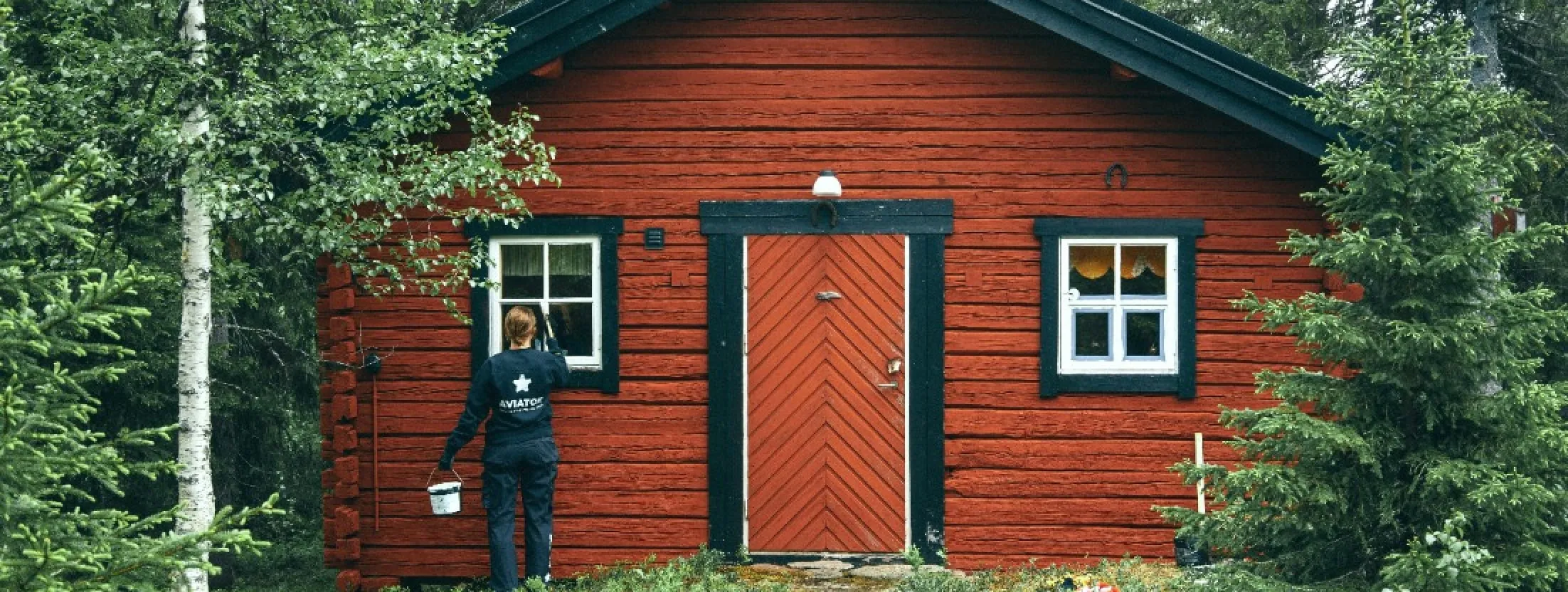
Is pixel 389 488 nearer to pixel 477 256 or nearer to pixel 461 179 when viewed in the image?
pixel 477 256

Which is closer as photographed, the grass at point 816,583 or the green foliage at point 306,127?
the green foliage at point 306,127

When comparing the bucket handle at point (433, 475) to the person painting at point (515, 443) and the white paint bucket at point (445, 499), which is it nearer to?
the white paint bucket at point (445, 499)

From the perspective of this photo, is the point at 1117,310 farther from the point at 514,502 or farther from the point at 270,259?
the point at 270,259

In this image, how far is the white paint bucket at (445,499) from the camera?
9414mm

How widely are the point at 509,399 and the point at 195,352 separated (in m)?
1.82

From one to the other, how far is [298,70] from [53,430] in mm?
4067

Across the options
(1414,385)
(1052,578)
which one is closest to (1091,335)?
(1052,578)

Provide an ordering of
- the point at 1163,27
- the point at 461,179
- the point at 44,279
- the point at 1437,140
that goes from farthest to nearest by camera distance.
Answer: the point at 1163,27 → the point at 461,179 → the point at 1437,140 → the point at 44,279

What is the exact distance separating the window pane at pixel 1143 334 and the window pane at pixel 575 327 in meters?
3.71


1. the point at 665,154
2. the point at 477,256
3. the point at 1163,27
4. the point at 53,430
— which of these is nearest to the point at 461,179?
the point at 477,256

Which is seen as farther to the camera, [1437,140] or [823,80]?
[823,80]

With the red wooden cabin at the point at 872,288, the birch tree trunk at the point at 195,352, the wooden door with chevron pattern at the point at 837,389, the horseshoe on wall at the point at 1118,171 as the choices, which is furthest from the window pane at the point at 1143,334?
A: the birch tree trunk at the point at 195,352

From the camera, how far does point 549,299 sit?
10.3m

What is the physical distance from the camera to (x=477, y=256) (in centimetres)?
970
